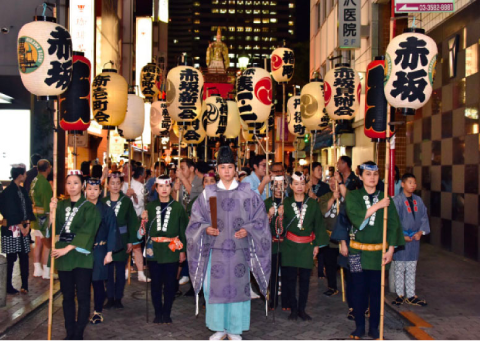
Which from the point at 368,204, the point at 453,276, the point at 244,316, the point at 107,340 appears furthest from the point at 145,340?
the point at 453,276

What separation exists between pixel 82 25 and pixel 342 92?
10765 millimetres

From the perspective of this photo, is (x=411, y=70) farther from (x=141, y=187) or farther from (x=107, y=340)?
(x=141, y=187)

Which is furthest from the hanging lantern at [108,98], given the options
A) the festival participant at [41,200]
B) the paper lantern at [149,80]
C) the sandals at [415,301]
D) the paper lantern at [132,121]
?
the sandals at [415,301]

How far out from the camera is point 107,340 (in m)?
5.93

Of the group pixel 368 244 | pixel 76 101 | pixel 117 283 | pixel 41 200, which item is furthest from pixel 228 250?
pixel 41 200

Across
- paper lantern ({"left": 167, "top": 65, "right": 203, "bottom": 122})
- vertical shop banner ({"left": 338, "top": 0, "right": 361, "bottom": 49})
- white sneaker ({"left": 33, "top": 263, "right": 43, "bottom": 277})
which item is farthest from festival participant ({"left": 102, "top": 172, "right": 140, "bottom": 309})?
vertical shop banner ({"left": 338, "top": 0, "right": 361, "bottom": 49})

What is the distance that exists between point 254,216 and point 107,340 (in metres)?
2.29

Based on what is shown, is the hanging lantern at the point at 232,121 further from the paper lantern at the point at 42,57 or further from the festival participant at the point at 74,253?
the festival participant at the point at 74,253

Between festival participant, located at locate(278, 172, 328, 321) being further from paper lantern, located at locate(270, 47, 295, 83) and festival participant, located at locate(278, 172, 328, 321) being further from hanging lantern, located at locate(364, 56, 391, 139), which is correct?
paper lantern, located at locate(270, 47, 295, 83)

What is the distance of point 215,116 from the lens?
1281 cm

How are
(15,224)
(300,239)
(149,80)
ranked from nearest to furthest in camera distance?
(300,239)
(15,224)
(149,80)

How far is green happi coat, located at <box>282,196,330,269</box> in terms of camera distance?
6805mm

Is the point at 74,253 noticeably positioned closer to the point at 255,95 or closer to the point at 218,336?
the point at 218,336

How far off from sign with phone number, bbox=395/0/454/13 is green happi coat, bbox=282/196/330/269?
3228mm
